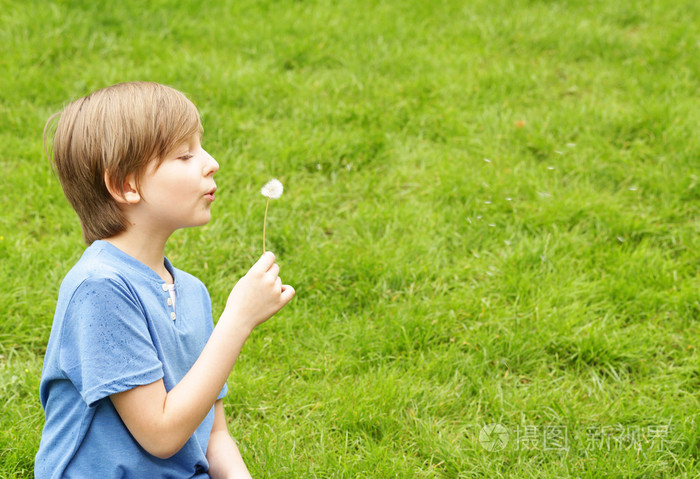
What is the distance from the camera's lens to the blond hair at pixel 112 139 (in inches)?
Result: 62.4

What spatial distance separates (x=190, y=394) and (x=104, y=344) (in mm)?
Answer: 211

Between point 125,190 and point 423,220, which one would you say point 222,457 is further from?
point 423,220

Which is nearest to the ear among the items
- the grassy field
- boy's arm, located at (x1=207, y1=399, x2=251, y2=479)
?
boy's arm, located at (x1=207, y1=399, x2=251, y2=479)

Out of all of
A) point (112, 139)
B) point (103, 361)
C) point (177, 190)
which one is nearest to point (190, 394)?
point (103, 361)

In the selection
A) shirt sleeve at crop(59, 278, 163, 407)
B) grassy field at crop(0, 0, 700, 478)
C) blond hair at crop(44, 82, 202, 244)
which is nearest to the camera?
shirt sleeve at crop(59, 278, 163, 407)

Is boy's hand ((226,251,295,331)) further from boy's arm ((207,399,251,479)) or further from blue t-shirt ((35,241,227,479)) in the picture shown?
boy's arm ((207,399,251,479))

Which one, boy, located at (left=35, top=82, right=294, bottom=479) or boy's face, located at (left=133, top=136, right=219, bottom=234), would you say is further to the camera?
boy's face, located at (left=133, top=136, right=219, bottom=234)

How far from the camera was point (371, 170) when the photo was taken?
3.67 m

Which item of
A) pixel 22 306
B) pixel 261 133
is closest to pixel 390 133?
pixel 261 133

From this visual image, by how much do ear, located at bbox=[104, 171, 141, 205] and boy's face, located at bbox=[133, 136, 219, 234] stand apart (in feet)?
0.05

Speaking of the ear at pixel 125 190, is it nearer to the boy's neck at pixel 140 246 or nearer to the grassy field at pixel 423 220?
the boy's neck at pixel 140 246

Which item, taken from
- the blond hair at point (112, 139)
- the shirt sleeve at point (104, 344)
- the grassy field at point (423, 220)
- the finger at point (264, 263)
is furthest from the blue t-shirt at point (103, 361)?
the grassy field at point (423, 220)

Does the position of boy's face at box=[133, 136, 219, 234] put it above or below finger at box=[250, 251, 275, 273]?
above

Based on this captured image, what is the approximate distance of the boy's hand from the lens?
1.61 metres
